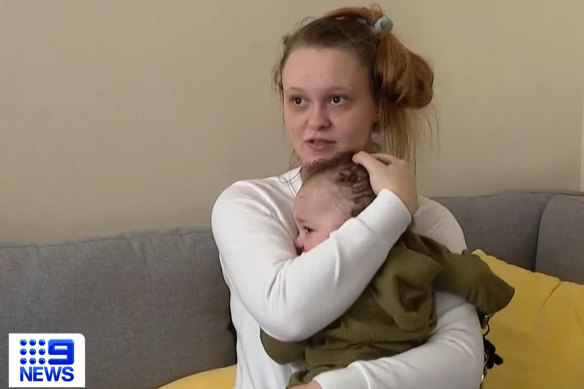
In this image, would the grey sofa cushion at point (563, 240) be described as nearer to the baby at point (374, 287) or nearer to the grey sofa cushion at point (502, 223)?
the grey sofa cushion at point (502, 223)

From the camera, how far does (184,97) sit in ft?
6.48

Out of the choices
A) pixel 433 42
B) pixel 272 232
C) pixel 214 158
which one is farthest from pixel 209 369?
pixel 433 42

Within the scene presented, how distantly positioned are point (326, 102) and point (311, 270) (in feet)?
1.13

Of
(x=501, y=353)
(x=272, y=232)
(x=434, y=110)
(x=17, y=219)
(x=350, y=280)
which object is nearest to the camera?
(x=350, y=280)

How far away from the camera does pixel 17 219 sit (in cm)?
189

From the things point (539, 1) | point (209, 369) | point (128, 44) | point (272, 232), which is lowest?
point (209, 369)

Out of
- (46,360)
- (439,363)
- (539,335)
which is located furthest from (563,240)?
(46,360)

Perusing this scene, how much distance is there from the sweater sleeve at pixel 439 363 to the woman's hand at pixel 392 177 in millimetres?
120

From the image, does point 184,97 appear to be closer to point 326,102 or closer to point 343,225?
point 326,102

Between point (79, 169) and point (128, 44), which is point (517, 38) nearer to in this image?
point (128, 44)

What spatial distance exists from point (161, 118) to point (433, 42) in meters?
0.79

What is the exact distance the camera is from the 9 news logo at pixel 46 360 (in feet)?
5.35

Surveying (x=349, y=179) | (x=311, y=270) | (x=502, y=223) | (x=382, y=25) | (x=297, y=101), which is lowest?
(x=502, y=223)

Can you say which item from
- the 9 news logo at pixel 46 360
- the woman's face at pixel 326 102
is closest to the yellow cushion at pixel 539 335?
the woman's face at pixel 326 102
